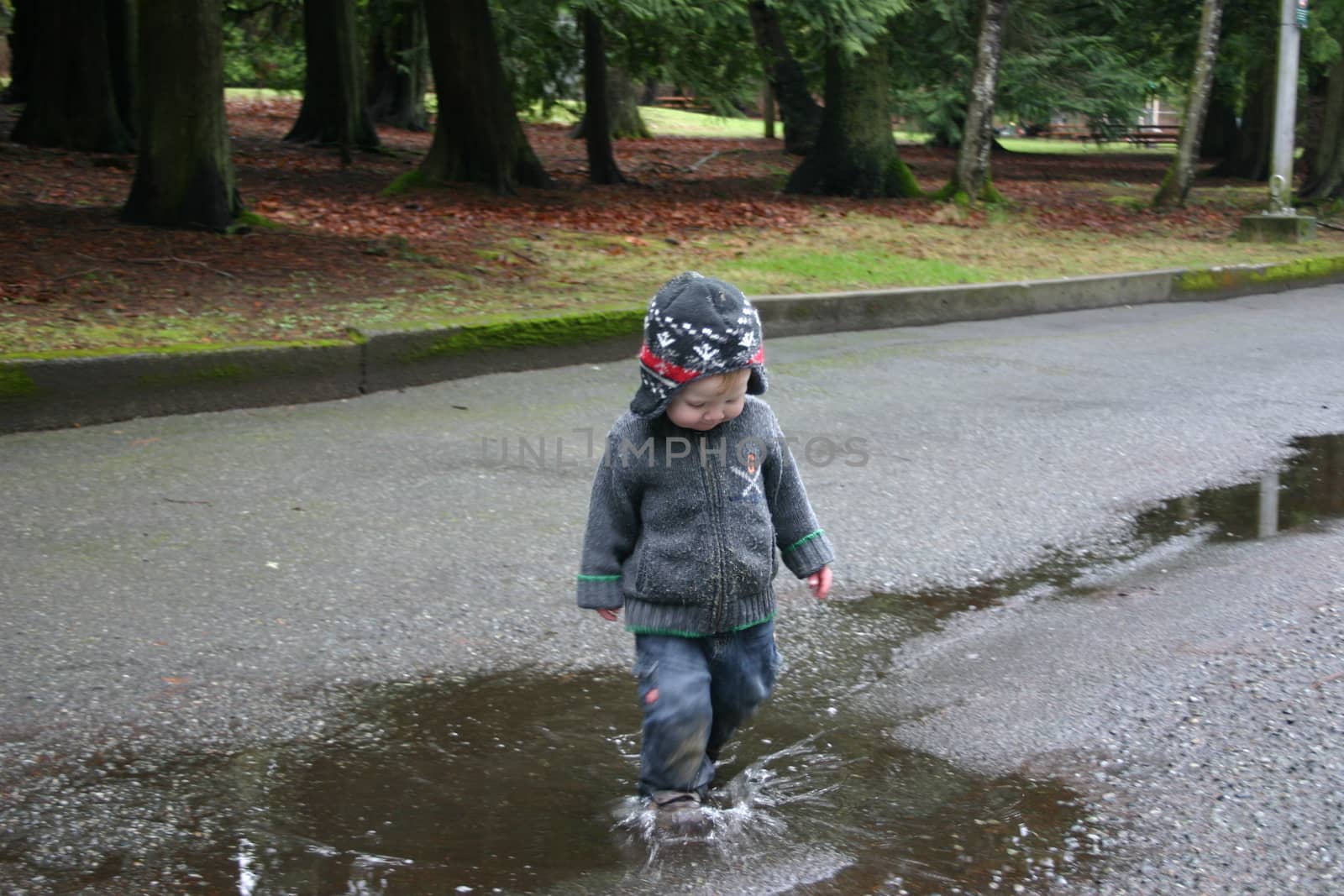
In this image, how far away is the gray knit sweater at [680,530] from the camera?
11.2ft

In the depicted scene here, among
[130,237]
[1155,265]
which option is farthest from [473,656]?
[1155,265]

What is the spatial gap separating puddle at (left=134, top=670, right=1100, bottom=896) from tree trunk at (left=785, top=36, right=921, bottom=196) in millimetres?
16741

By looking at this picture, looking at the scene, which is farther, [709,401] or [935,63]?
[935,63]

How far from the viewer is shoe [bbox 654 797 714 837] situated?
11.4ft

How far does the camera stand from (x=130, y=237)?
455 inches

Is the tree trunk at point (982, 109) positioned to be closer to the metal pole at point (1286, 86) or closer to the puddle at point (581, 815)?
the metal pole at point (1286, 86)

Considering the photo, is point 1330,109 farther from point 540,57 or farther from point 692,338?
point 692,338

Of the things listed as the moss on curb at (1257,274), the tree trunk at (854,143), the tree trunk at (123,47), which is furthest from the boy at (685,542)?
the tree trunk at (123,47)

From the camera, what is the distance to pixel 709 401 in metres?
3.32

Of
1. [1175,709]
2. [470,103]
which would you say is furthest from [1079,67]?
[1175,709]

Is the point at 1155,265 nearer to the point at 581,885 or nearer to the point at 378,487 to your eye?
the point at 378,487

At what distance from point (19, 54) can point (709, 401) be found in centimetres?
2911

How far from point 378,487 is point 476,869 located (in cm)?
341

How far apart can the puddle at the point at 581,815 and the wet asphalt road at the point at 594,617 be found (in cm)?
17
